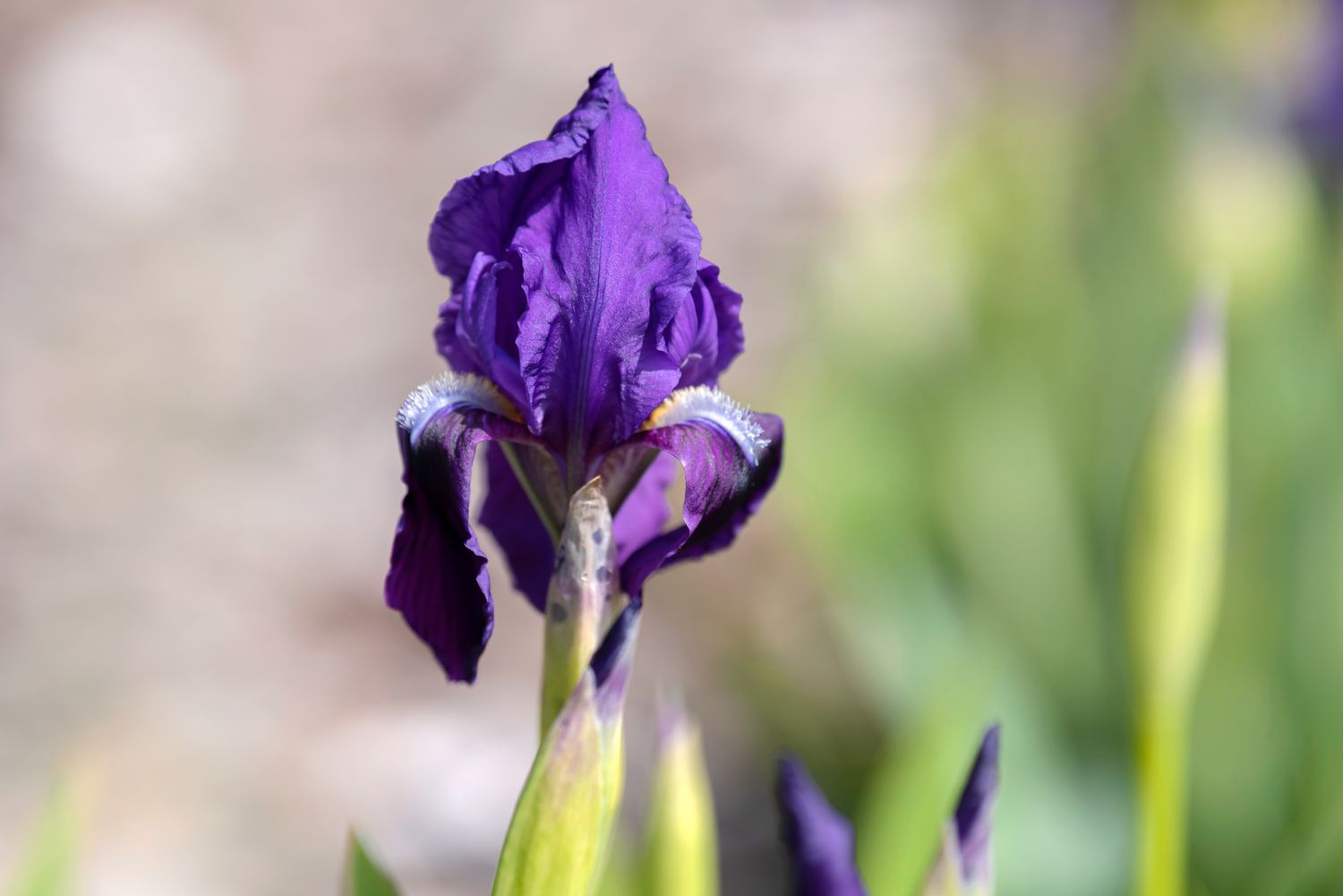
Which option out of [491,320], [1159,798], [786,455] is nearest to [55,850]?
[491,320]

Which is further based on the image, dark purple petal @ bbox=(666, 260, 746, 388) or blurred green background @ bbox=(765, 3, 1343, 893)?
blurred green background @ bbox=(765, 3, 1343, 893)

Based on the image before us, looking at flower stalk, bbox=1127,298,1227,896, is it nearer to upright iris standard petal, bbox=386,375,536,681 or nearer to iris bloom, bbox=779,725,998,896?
iris bloom, bbox=779,725,998,896

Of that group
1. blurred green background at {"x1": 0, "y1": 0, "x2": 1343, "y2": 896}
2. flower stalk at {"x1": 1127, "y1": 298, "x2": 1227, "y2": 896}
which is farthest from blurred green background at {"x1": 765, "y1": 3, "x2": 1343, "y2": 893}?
flower stalk at {"x1": 1127, "y1": 298, "x2": 1227, "y2": 896}

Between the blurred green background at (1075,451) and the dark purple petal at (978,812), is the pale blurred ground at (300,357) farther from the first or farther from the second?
the dark purple petal at (978,812)

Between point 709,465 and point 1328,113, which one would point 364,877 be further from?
point 1328,113

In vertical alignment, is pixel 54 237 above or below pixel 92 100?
below

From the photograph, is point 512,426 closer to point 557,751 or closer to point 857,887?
point 557,751

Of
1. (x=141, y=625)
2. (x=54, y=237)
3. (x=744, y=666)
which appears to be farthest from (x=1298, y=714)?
(x=54, y=237)
